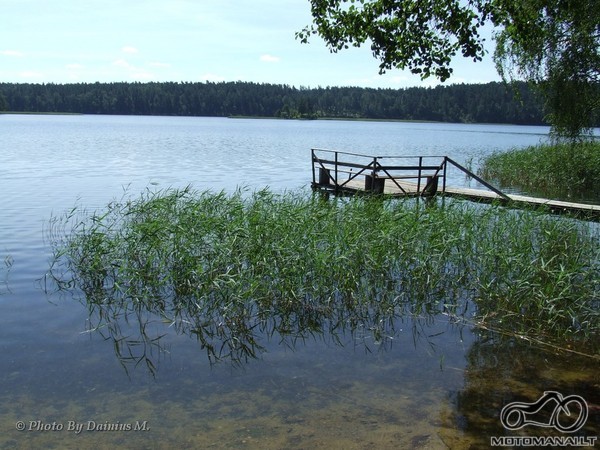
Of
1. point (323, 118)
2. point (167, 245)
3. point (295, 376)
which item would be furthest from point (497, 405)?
point (323, 118)

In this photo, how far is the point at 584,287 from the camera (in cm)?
864

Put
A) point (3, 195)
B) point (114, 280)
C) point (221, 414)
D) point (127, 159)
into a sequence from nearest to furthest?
point (221, 414) → point (114, 280) → point (3, 195) → point (127, 159)

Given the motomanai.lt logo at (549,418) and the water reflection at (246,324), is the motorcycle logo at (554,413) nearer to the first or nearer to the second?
the motomanai.lt logo at (549,418)

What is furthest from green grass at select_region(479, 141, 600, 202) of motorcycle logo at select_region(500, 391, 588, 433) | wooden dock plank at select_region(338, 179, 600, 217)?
motorcycle logo at select_region(500, 391, 588, 433)

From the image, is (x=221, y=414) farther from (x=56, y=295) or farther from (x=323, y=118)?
(x=323, y=118)

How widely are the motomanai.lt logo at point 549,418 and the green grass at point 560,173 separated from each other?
17065mm

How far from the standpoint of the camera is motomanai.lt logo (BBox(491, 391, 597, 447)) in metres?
5.49

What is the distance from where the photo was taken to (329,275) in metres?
9.23

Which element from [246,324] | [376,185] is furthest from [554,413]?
[376,185]

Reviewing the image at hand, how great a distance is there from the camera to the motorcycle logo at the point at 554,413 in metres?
5.77

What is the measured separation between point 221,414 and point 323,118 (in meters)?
188

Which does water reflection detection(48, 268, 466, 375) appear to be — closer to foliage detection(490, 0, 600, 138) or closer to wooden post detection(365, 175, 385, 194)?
wooden post detection(365, 175, 385, 194)

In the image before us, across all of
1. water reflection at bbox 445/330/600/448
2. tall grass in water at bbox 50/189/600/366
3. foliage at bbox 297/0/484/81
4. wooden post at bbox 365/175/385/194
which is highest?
foliage at bbox 297/0/484/81

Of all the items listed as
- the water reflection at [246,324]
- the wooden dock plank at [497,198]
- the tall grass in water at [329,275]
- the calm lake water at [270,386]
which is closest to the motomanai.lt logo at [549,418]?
the calm lake water at [270,386]
